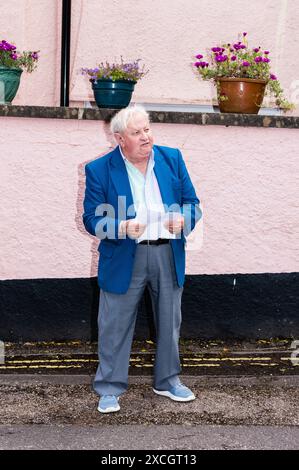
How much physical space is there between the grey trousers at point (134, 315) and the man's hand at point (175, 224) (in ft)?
0.72

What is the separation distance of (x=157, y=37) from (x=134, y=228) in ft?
10.9

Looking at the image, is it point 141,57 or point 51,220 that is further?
point 141,57

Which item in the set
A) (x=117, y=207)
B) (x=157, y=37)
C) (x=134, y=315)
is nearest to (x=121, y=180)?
(x=117, y=207)

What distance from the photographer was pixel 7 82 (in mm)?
6379

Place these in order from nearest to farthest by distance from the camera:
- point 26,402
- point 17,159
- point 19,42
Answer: point 26,402
point 17,159
point 19,42

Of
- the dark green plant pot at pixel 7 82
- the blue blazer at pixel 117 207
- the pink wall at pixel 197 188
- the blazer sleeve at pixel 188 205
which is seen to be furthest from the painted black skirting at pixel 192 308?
the blazer sleeve at pixel 188 205

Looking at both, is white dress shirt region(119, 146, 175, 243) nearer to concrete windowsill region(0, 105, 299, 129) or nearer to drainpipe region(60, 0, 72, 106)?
concrete windowsill region(0, 105, 299, 129)

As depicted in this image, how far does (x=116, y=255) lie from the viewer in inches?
189

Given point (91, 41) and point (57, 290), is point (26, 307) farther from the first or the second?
point (91, 41)

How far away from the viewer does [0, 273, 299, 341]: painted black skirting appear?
249 inches

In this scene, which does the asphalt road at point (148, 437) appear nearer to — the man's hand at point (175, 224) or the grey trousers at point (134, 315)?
the grey trousers at point (134, 315)

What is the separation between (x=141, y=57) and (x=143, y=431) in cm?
379

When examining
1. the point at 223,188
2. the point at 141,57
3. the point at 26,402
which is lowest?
the point at 26,402

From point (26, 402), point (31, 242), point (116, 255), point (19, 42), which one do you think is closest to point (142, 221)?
point (116, 255)
